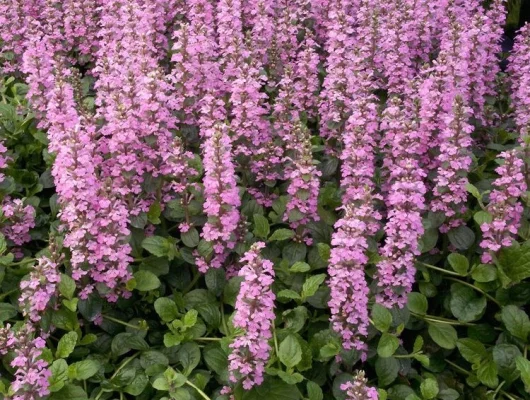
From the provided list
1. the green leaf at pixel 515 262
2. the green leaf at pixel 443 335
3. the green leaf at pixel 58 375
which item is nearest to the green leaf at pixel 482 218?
the green leaf at pixel 515 262

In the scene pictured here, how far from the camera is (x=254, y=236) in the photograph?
14.7ft

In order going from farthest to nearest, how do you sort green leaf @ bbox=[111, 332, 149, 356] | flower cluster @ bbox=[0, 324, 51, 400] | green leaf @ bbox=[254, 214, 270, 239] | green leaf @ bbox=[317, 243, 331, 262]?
green leaf @ bbox=[254, 214, 270, 239] → green leaf @ bbox=[317, 243, 331, 262] → green leaf @ bbox=[111, 332, 149, 356] → flower cluster @ bbox=[0, 324, 51, 400]

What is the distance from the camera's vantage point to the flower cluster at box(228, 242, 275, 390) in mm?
3213

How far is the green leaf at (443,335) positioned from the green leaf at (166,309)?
5.32ft

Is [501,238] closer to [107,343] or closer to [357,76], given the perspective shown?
[357,76]

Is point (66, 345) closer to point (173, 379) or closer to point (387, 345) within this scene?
point (173, 379)

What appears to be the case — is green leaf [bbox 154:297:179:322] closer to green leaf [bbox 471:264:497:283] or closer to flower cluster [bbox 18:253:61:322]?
flower cluster [bbox 18:253:61:322]

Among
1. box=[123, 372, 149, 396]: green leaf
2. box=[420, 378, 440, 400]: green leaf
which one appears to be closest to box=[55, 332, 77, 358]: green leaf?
box=[123, 372, 149, 396]: green leaf

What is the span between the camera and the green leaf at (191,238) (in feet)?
13.6

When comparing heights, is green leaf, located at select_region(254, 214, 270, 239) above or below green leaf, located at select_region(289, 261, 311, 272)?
above

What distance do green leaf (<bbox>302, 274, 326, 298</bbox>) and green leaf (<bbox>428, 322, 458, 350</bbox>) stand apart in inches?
31.5

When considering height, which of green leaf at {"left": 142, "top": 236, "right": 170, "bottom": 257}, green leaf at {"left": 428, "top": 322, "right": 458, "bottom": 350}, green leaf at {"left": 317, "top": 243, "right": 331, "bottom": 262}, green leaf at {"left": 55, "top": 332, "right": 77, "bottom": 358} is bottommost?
green leaf at {"left": 428, "top": 322, "right": 458, "bottom": 350}

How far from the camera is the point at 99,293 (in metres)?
3.98

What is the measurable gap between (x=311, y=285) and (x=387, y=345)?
575mm
